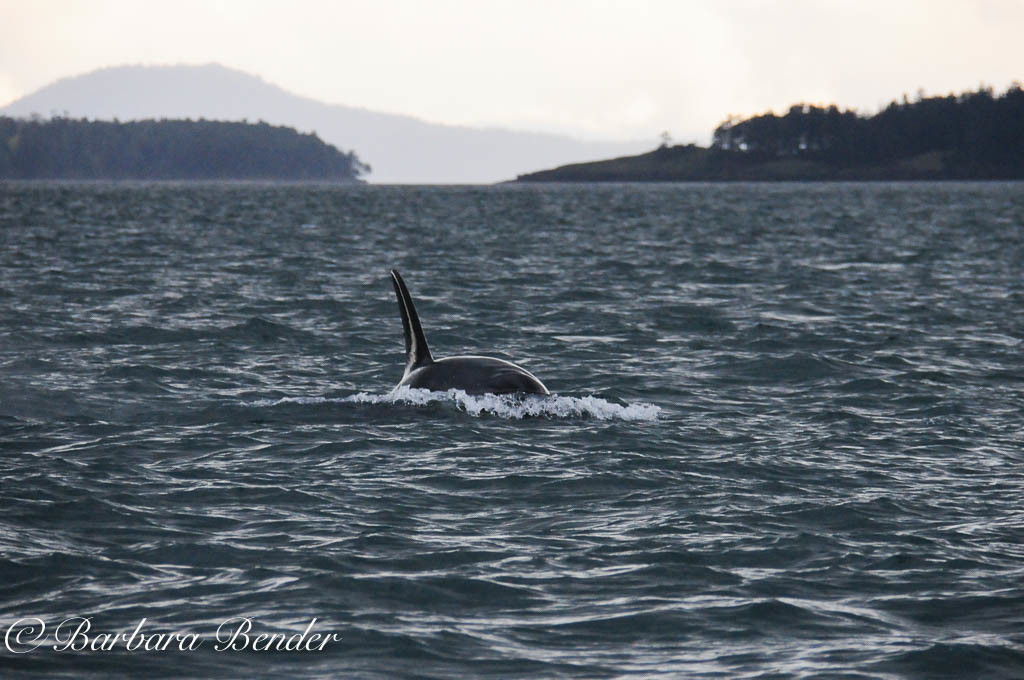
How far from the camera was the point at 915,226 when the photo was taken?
67812 mm

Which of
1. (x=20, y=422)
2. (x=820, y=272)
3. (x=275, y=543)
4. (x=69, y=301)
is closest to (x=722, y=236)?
(x=820, y=272)

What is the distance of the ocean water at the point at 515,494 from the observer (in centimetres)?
800

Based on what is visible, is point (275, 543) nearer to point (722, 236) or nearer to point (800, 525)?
point (800, 525)

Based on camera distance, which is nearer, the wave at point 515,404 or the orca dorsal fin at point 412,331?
the wave at point 515,404

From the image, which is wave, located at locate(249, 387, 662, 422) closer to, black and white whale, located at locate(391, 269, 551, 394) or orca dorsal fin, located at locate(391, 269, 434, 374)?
black and white whale, located at locate(391, 269, 551, 394)

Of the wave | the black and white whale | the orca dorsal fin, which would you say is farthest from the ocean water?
the orca dorsal fin

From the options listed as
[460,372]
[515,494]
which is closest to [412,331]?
[460,372]

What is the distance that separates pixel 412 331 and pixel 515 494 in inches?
172

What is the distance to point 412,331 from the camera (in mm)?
15359

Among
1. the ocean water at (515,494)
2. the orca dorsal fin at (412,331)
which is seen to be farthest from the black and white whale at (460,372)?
the ocean water at (515,494)

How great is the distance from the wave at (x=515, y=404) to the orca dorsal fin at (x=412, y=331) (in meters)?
0.36

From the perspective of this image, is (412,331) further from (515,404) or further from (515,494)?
(515,494)

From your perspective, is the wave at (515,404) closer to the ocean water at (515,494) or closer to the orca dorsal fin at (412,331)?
the ocean water at (515,494)

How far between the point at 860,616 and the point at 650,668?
1.65 meters
